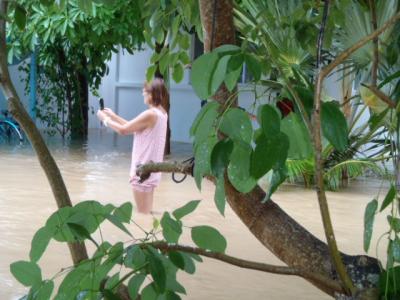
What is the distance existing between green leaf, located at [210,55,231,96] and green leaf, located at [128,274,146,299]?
1.16 ft

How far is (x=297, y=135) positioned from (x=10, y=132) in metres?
16.6

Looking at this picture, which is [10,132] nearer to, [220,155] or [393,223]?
[393,223]

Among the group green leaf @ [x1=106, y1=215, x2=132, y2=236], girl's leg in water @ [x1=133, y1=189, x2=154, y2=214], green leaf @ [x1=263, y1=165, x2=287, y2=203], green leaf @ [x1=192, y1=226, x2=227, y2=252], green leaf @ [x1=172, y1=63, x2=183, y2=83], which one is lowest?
girl's leg in water @ [x1=133, y1=189, x2=154, y2=214]

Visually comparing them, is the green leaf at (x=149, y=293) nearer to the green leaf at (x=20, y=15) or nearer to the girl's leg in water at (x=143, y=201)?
the green leaf at (x=20, y=15)

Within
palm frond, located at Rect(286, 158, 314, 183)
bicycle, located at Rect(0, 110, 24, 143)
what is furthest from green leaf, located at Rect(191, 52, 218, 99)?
bicycle, located at Rect(0, 110, 24, 143)

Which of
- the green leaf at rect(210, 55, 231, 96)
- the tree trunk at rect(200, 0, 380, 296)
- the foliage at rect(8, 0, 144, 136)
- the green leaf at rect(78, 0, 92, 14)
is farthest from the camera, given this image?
the foliage at rect(8, 0, 144, 136)

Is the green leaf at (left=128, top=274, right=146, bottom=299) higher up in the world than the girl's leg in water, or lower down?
higher up

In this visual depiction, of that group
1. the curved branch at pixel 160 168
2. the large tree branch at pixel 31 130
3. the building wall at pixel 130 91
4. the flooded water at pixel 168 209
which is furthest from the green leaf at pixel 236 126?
the building wall at pixel 130 91

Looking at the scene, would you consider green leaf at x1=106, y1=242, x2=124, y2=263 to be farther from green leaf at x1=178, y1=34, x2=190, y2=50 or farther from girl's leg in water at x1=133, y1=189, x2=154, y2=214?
girl's leg in water at x1=133, y1=189, x2=154, y2=214

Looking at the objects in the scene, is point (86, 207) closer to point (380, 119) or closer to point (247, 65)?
point (247, 65)

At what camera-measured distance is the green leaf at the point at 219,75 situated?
1125mm

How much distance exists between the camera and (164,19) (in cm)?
300

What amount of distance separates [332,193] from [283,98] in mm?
9716

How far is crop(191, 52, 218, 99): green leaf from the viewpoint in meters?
1.13
